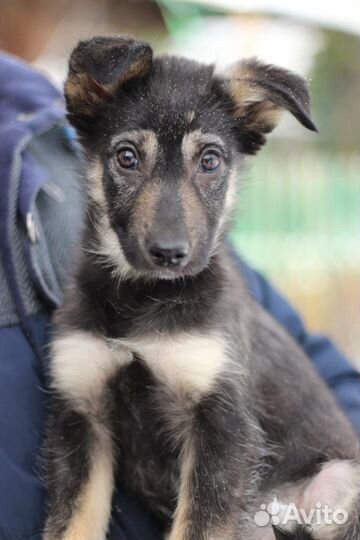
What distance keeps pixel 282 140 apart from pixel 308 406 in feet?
20.2

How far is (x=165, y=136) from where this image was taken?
2449 mm

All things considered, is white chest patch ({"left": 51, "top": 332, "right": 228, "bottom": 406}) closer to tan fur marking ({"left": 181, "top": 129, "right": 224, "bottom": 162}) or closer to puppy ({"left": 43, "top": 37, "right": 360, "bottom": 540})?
puppy ({"left": 43, "top": 37, "right": 360, "bottom": 540})

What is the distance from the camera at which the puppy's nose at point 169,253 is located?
89.4 inches

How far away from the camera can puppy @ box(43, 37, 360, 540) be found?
94.7 inches

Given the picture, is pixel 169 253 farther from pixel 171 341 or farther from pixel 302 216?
pixel 302 216

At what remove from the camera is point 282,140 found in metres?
8.60

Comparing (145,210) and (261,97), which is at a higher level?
(261,97)

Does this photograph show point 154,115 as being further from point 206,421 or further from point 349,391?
point 349,391

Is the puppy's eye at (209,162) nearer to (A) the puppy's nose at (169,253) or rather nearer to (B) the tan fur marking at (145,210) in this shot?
(B) the tan fur marking at (145,210)

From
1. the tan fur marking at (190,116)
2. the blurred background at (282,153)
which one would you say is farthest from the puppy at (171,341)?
the blurred background at (282,153)

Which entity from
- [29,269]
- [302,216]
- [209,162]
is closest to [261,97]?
[209,162]

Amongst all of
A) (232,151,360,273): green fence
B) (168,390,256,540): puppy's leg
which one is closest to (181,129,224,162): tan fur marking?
(168,390,256,540): puppy's leg

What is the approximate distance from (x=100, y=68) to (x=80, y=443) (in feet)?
4.17

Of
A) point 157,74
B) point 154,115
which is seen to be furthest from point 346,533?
point 157,74
